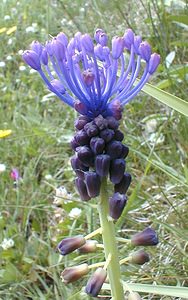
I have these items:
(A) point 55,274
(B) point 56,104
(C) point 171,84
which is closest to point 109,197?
(A) point 55,274

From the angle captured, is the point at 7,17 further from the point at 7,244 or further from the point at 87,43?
the point at 87,43

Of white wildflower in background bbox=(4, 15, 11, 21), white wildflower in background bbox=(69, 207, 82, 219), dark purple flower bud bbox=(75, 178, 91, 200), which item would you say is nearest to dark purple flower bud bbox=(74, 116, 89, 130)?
dark purple flower bud bbox=(75, 178, 91, 200)

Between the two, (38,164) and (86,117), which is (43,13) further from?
(86,117)

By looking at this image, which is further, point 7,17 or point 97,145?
point 7,17

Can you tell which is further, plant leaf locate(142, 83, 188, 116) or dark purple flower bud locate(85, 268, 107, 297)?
plant leaf locate(142, 83, 188, 116)

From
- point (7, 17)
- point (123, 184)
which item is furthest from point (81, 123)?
point (7, 17)

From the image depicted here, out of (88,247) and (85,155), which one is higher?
(85,155)

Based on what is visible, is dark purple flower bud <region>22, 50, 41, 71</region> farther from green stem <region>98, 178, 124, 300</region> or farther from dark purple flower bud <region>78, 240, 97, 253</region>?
dark purple flower bud <region>78, 240, 97, 253</region>

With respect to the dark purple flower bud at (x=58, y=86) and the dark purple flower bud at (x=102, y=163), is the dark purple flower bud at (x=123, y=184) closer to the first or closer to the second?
the dark purple flower bud at (x=102, y=163)
